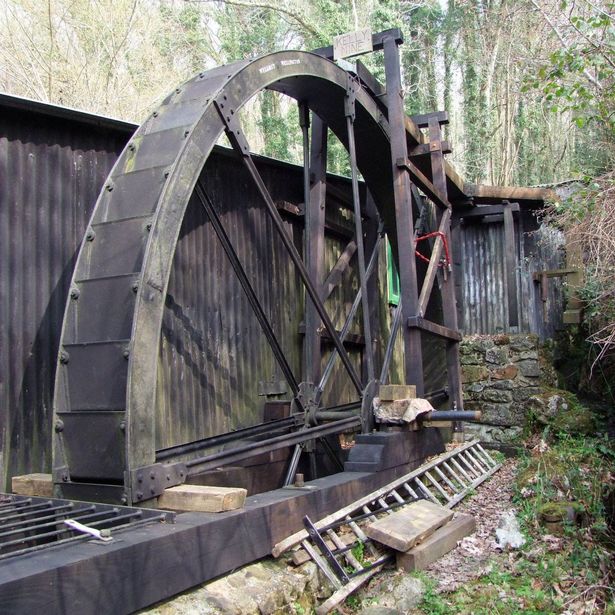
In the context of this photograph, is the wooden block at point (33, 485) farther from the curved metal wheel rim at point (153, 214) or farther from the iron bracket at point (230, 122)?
the iron bracket at point (230, 122)

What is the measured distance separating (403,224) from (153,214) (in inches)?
135

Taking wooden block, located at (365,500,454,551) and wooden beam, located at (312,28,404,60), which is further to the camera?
wooden beam, located at (312,28,404,60)

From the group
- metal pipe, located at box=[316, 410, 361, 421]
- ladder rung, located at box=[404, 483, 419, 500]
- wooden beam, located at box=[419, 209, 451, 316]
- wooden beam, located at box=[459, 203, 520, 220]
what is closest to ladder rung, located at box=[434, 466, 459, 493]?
ladder rung, located at box=[404, 483, 419, 500]

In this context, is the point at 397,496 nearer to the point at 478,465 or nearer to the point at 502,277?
the point at 478,465

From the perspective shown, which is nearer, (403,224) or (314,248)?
(403,224)

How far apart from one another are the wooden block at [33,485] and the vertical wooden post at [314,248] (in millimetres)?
3014

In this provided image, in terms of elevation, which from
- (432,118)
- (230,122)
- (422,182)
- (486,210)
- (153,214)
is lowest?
(153,214)

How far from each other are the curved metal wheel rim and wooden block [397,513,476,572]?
6.13 ft

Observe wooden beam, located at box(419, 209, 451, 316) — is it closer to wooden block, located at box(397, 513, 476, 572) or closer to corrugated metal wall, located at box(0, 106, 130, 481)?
wooden block, located at box(397, 513, 476, 572)

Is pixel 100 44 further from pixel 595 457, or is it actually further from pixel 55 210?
pixel 595 457

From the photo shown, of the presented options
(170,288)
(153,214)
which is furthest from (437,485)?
(153,214)

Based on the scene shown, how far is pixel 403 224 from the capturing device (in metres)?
7.18

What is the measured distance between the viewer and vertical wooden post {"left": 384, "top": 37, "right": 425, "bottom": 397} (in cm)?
695

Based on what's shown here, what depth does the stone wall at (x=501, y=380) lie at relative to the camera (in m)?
9.50
